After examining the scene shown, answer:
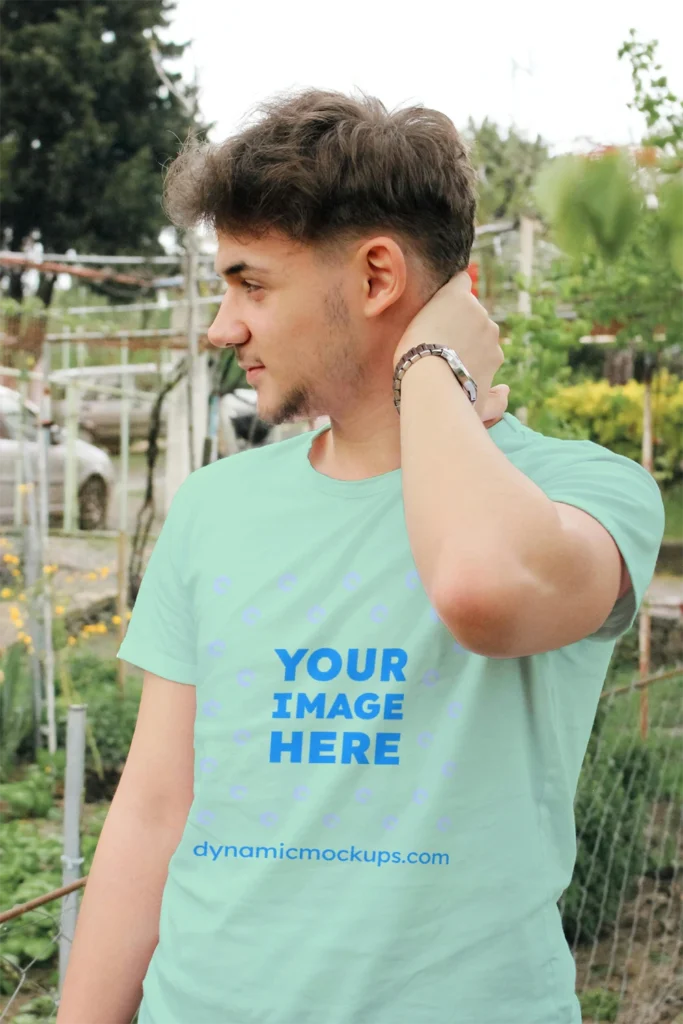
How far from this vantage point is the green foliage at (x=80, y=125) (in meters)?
16.2

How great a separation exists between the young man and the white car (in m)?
5.22

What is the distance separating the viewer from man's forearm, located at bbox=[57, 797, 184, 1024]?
1225 mm

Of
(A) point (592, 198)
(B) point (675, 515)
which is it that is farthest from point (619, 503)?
(B) point (675, 515)

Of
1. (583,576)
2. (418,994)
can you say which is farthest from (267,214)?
(418,994)

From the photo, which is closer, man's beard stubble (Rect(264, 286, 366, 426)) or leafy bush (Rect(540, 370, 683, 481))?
man's beard stubble (Rect(264, 286, 366, 426))

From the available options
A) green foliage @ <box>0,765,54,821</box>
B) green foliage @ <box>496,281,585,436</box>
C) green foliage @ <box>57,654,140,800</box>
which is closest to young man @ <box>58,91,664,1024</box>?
green foliage @ <box>496,281,585,436</box>

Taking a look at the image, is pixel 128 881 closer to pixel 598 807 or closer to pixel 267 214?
pixel 267 214

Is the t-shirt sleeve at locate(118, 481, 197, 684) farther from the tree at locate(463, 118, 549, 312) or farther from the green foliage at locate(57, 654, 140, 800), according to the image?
the tree at locate(463, 118, 549, 312)

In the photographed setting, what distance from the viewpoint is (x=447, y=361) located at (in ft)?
3.61

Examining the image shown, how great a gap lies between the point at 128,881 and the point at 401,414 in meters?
0.58

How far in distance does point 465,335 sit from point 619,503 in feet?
0.77

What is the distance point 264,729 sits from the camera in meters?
1.09

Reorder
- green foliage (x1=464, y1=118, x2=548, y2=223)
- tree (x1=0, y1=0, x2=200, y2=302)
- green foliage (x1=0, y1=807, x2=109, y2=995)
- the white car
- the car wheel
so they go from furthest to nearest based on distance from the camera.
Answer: tree (x1=0, y1=0, x2=200, y2=302), the car wheel, the white car, green foliage (x1=464, y1=118, x2=548, y2=223), green foliage (x1=0, y1=807, x2=109, y2=995)

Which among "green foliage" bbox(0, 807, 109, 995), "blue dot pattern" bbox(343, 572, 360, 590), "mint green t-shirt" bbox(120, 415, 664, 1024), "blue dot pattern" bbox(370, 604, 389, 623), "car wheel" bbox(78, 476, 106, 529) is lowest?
"car wheel" bbox(78, 476, 106, 529)
